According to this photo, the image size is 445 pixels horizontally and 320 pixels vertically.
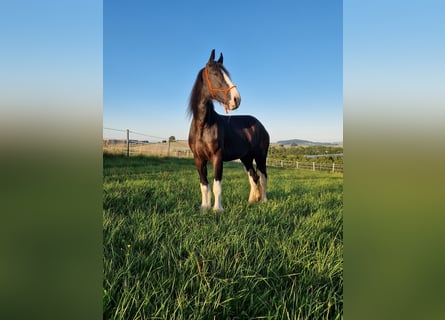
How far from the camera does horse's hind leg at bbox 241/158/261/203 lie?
202 cm

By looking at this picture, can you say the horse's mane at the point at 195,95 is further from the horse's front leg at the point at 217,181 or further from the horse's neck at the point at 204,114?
the horse's front leg at the point at 217,181

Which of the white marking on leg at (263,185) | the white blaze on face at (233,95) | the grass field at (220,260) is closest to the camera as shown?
the grass field at (220,260)

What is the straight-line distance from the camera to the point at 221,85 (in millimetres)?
1661

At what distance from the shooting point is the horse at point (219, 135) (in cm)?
167

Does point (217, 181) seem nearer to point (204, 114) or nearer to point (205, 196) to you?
point (205, 196)

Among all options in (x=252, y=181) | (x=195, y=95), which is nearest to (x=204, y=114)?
(x=195, y=95)

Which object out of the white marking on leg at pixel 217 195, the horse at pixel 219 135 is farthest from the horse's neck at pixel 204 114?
the white marking on leg at pixel 217 195

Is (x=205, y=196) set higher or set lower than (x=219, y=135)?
lower

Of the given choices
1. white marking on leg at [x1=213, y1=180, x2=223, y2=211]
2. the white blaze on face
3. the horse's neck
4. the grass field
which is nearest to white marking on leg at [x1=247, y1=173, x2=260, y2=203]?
the grass field

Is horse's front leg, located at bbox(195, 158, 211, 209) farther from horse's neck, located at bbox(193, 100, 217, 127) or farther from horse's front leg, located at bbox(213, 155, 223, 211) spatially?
horse's neck, located at bbox(193, 100, 217, 127)

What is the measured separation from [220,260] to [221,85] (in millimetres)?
1097

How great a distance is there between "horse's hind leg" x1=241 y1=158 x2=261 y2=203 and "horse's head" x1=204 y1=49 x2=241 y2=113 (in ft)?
2.47

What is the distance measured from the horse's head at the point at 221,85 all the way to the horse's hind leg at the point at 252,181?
752 mm
